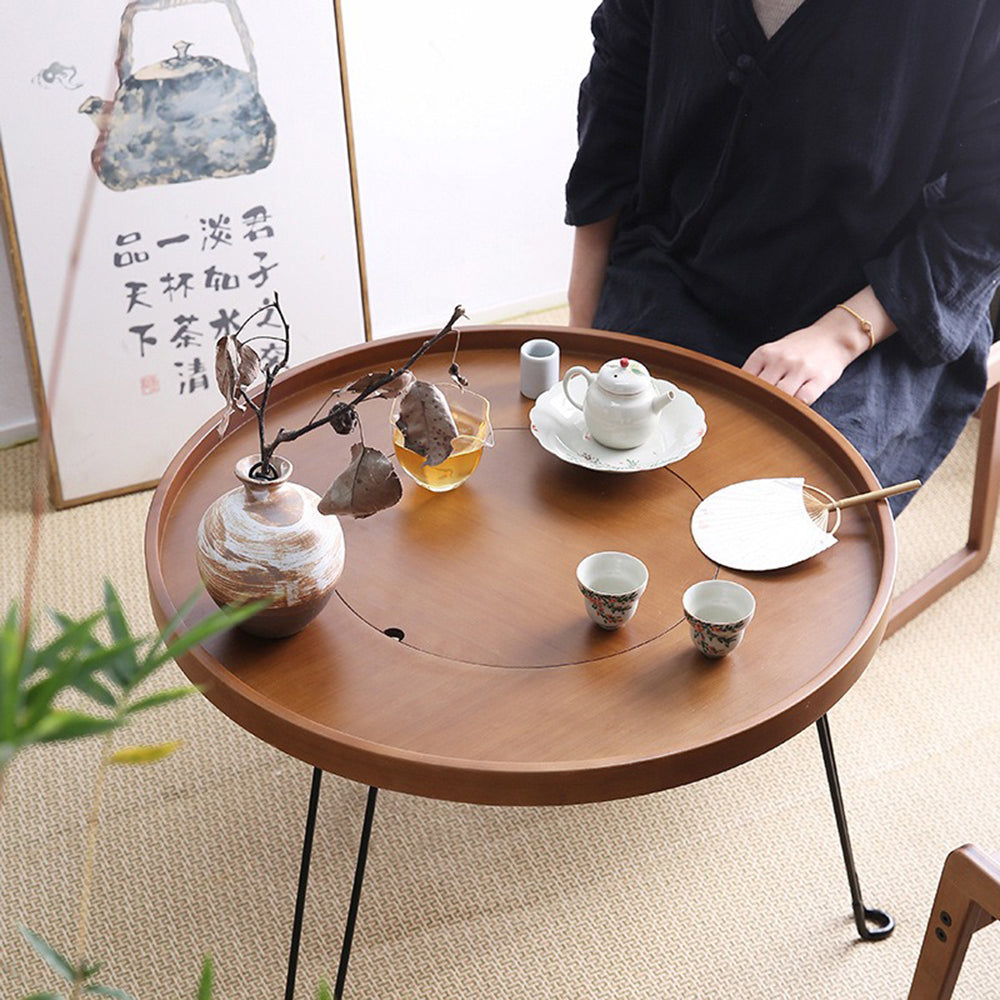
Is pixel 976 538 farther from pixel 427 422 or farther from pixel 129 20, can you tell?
pixel 129 20

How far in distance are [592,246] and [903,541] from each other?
800 mm

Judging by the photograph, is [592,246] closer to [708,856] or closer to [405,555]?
[405,555]

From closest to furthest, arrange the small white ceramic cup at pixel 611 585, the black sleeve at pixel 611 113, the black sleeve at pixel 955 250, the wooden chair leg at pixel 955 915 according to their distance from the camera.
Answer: the wooden chair leg at pixel 955 915, the small white ceramic cup at pixel 611 585, the black sleeve at pixel 955 250, the black sleeve at pixel 611 113

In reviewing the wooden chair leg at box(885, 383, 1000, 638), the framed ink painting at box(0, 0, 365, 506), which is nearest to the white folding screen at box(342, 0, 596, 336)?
the framed ink painting at box(0, 0, 365, 506)

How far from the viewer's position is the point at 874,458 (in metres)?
1.60

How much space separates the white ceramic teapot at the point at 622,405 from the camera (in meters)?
1.42

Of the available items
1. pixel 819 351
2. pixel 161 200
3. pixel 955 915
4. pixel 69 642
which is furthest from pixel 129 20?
pixel 69 642

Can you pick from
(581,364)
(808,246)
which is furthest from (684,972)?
(808,246)

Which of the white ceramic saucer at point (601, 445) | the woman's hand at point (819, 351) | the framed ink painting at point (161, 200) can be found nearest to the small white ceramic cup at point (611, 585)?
the white ceramic saucer at point (601, 445)

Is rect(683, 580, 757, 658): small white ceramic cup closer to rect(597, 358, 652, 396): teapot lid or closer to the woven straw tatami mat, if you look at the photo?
rect(597, 358, 652, 396): teapot lid

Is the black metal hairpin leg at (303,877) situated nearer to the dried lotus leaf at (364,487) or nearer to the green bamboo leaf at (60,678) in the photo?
the dried lotus leaf at (364,487)

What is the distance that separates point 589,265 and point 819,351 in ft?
1.65

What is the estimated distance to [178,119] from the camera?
7.02 feet

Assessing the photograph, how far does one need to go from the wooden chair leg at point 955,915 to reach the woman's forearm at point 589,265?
1.14 m
